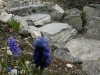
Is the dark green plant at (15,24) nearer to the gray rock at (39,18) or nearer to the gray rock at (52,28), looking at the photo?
the gray rock at (52,28)

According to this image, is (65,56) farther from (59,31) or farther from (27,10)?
(27,10)

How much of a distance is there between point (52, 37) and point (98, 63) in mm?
1462

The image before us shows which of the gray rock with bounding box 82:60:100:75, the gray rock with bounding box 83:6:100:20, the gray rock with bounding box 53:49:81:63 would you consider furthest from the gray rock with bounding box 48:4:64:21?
the gray rock with bounding box 82:60:100:75

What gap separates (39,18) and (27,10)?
0.50 m

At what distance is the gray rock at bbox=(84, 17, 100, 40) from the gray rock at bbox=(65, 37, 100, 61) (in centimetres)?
14

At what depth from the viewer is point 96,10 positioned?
20.9 feet

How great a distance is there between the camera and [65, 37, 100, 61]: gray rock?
5.01 m

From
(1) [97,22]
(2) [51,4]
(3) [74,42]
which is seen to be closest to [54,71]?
(3) [74,42]

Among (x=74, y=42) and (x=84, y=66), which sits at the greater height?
(x=84, y=66)

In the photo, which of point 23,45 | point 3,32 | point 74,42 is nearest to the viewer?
point 23,45

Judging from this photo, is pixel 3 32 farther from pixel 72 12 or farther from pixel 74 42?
pixel 72 12

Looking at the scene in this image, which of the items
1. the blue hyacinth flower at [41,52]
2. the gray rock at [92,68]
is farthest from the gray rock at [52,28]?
the blue hyacinth flower at [41,52]

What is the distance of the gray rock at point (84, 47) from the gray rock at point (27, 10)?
110 cm

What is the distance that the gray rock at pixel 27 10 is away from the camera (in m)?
5.78
